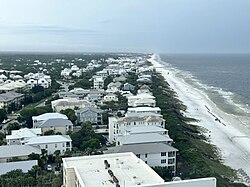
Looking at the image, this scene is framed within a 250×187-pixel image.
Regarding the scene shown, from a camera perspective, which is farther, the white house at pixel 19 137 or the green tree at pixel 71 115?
the green tree at pixel 71 115

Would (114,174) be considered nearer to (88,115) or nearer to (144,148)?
(144,148)

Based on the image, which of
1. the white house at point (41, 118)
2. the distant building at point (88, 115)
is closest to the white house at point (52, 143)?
the white house at point (41, 118)

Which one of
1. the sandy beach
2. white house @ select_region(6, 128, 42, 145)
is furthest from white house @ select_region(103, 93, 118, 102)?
white house @ select_region(6, 128, 42, 145)

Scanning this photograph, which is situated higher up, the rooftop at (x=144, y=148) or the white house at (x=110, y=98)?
the rooftop at (x=144, y=148)

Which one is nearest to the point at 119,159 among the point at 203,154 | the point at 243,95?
the point at 203,154

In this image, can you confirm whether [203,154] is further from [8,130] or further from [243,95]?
[243,95]

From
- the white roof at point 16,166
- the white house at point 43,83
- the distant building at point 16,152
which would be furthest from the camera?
the white house at point 43,83

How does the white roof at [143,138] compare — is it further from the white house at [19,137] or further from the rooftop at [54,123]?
the rooftop at [54,123]
